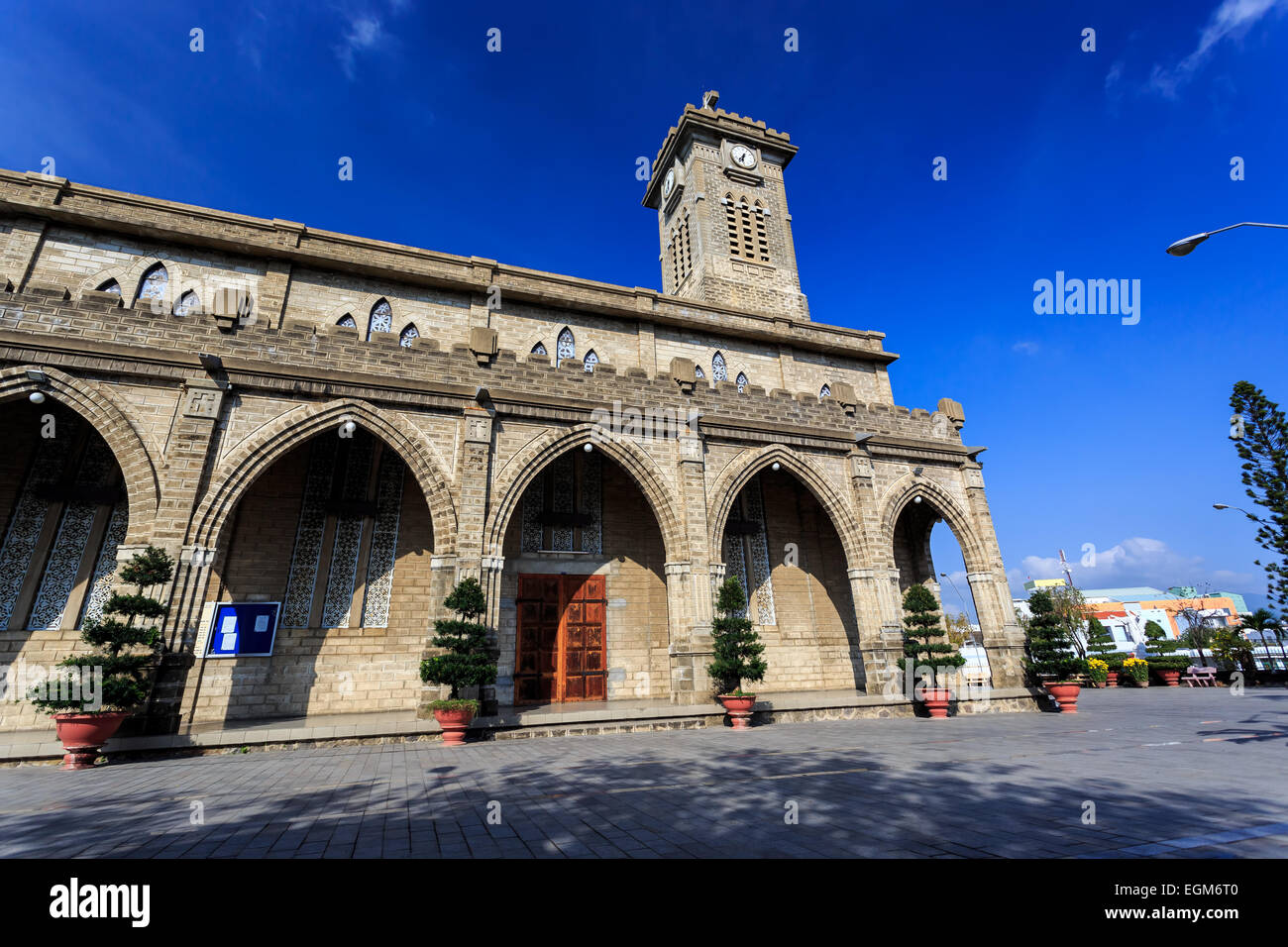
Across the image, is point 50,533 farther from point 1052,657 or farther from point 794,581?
point 1052,657

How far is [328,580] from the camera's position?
12.9 metres

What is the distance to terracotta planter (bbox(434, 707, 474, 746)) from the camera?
9.60 meters

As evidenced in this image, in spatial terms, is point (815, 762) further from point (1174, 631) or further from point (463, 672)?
point (1174, 631)

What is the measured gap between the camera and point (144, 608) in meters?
8.98

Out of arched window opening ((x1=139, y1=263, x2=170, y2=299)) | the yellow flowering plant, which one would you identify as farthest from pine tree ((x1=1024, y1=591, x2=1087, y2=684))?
arched window opening ((x1=139, y1=263, x2=170, y2=299))

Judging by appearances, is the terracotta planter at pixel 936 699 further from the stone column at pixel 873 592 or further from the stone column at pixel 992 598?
the stone column at pixel 992 598

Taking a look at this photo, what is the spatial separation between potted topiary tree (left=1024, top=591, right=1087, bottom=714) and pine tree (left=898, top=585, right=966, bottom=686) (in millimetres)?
2372

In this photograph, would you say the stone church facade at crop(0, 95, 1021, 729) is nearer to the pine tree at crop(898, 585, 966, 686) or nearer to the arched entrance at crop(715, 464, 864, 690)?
the arched entrance at crop(715, 464, 864, 690)

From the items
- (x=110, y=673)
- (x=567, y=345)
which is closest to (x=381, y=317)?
(x=567, y=345)

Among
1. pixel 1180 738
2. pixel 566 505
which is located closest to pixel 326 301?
pixel 566 505

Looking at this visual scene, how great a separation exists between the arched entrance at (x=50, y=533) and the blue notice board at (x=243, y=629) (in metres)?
2.22

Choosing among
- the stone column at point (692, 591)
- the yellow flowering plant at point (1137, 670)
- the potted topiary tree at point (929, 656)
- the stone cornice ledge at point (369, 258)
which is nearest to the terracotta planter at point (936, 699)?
the potted topiary tree at point (929, 656)

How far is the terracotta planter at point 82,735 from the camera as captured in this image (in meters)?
7.93
